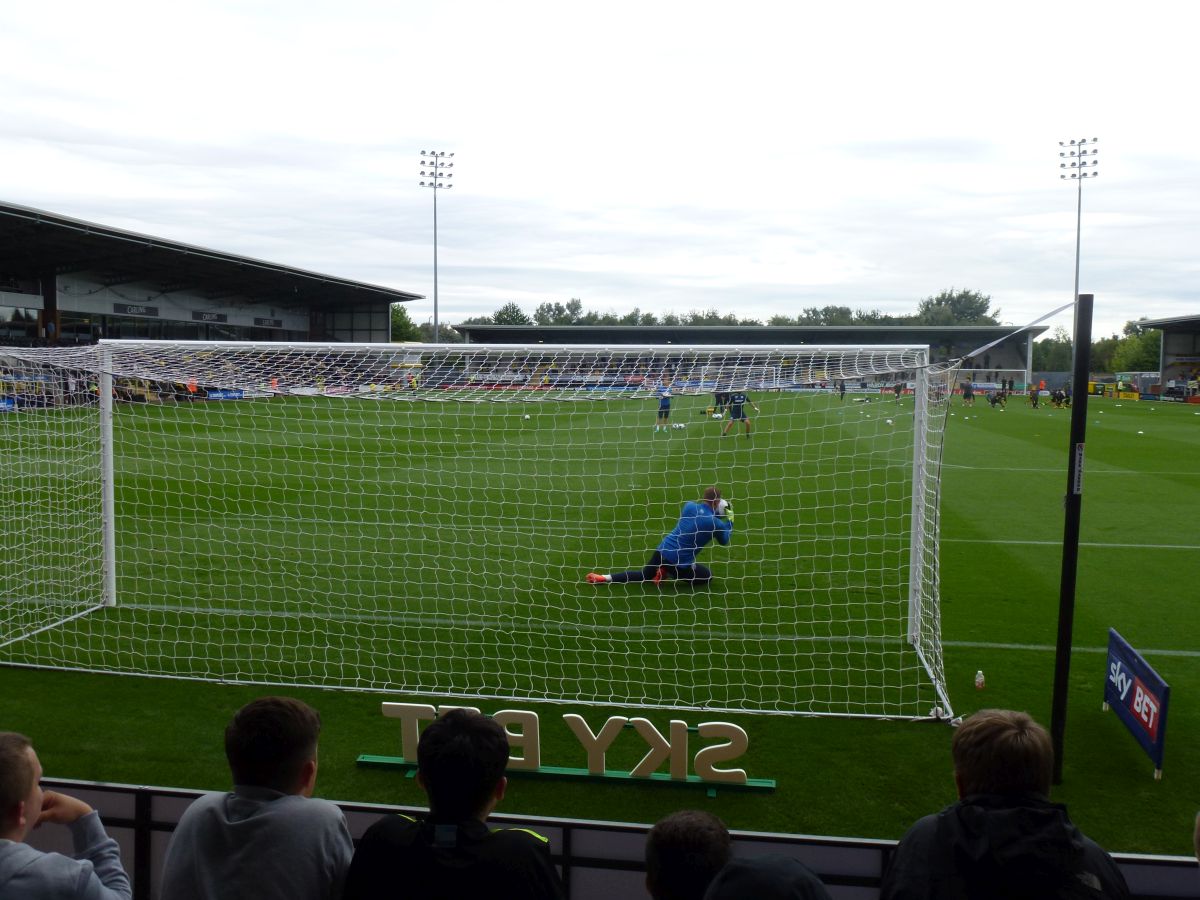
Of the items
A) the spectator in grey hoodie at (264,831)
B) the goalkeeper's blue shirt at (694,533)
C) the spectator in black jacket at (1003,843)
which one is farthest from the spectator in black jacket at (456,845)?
the goalkeeper's blue shirt at (694,533)

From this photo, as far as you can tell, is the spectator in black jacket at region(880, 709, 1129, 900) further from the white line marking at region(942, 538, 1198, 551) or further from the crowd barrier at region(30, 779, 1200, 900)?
the white line marking at region(942, 538, 1198, 551)

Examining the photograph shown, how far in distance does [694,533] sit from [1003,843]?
7229 millimetres

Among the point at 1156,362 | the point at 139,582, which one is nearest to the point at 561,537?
the point at 139,582

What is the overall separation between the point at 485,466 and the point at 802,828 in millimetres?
14704

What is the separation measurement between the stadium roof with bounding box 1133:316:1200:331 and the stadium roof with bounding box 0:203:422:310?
50445mm

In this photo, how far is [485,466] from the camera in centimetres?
1919

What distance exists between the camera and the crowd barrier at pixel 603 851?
324cm

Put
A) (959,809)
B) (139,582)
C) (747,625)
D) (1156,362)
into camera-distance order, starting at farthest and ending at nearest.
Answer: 1. (1156,362)
2. (139,582)
3. (747,625)
4. (959,809)

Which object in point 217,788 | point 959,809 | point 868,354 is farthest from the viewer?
point 868,354

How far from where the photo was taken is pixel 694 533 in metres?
9.50

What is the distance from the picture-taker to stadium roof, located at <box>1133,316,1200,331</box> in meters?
62.0

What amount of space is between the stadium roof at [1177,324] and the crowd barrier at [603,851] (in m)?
67.8

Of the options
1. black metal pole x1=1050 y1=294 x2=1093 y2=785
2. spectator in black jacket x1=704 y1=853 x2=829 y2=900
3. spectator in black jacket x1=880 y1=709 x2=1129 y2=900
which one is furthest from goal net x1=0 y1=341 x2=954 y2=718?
spectator in black jacket x1=704 y1=853 x2=829 y2=900

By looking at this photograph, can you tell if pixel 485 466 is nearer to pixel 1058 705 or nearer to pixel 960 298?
pixel 1058 705
